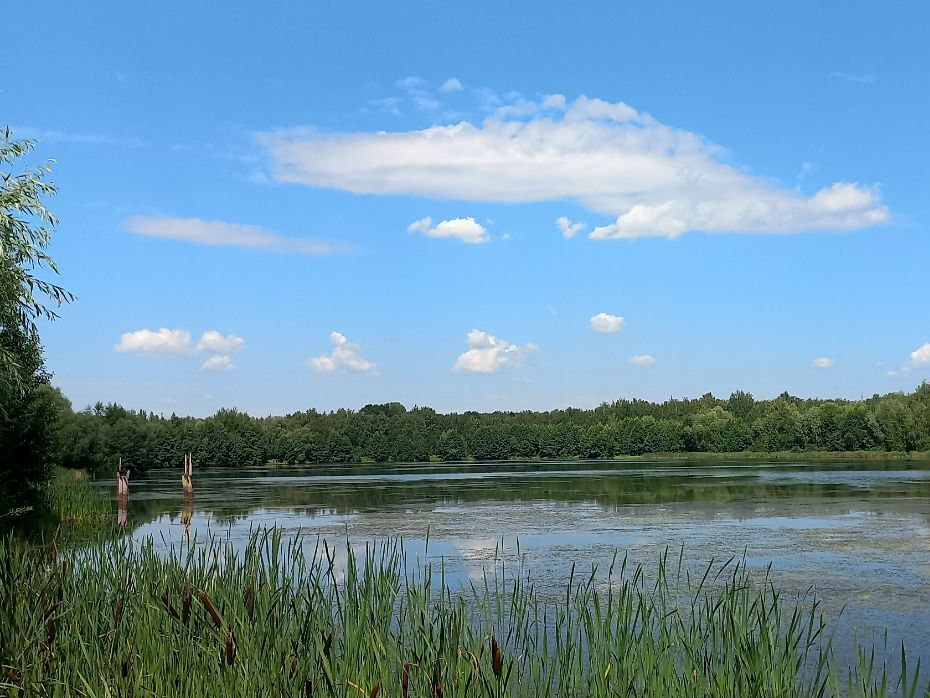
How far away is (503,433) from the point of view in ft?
343

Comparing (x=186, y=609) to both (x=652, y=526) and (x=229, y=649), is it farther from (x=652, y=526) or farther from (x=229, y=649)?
(x=652, y=526)

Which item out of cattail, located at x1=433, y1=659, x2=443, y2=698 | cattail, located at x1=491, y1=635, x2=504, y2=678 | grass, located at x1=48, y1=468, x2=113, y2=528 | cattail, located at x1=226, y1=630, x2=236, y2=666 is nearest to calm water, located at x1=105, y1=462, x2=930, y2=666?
grass, located at x1=48, y1=468, x2=113, y2=528

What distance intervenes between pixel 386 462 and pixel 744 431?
39215mm

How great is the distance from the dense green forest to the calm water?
36372 mm

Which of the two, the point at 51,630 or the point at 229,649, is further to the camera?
the point at 51,630

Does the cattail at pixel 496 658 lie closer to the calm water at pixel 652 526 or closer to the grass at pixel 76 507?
the calm water at pixel 652 526

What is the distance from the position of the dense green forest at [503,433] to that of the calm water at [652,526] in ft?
119

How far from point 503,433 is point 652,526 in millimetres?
84590

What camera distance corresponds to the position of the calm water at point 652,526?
→ 11945 millimetres

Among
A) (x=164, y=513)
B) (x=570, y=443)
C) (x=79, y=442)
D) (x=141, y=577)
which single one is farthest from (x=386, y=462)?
(x=141, y=577)

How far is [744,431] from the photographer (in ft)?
300

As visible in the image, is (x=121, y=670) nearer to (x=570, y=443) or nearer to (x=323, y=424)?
(x=570, y=443)

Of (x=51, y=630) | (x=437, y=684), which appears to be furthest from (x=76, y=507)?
(x=437, y=684)

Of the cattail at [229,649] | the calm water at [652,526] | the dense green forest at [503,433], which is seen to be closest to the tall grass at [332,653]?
the cattail at [229,649]
